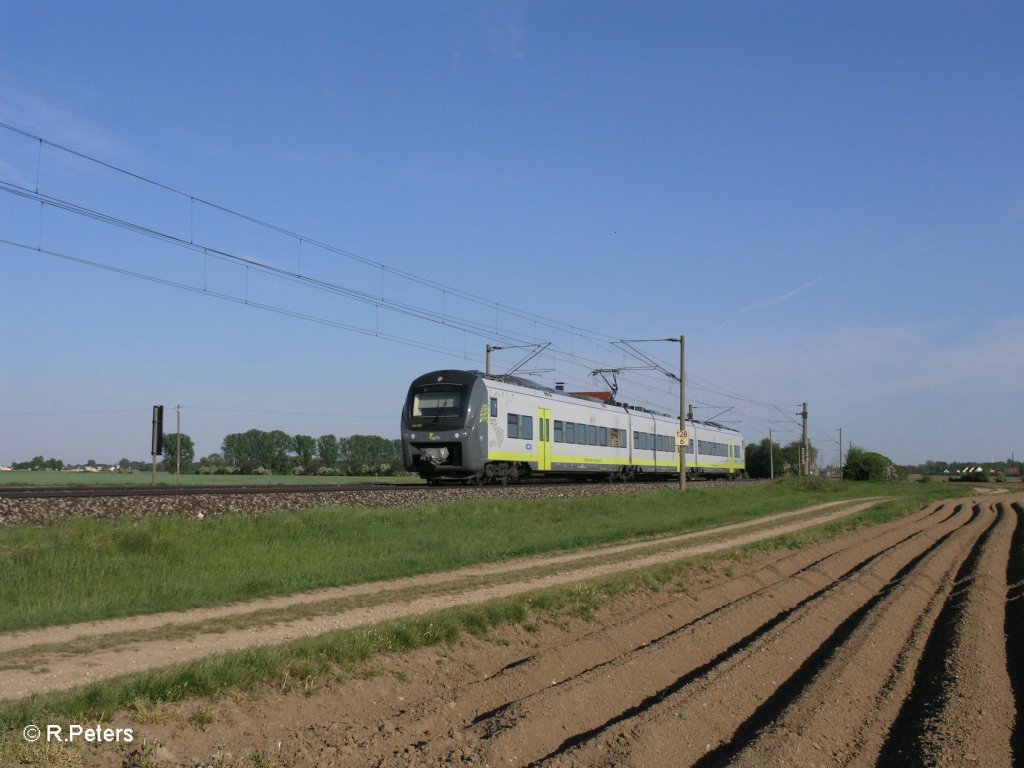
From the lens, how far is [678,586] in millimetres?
13242

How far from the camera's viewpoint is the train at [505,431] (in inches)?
1104

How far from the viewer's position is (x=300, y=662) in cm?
721

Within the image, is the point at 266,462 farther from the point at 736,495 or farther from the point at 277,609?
the point at 277,609

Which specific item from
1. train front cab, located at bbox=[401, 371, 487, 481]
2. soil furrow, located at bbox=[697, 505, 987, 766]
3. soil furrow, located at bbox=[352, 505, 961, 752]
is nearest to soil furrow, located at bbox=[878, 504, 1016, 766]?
soil furrow, located at bbox=[697, 505, 987, 766]

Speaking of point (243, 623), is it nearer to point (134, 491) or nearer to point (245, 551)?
point (245, 551)

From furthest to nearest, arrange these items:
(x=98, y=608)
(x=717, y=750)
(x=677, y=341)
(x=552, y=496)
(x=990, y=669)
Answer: (x=677, y=341), (x=552, y=496), (x=98, y=608), (x=990, y=669), (x=717, y=750)

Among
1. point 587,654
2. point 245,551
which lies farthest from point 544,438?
point 587,654

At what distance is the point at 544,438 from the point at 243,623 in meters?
23.3

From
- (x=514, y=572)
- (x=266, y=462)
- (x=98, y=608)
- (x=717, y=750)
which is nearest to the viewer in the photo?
(x=717, y=750)

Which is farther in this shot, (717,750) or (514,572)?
(514,572)

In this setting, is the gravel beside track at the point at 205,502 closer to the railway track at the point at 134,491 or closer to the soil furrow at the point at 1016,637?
the railway track at the point at 134,491

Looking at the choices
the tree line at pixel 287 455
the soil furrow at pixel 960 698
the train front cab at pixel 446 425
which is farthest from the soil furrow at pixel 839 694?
the tree line at pixel 287 455

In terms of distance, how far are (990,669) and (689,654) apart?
2.88m

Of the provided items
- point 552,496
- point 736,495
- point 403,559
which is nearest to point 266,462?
point 736,495
